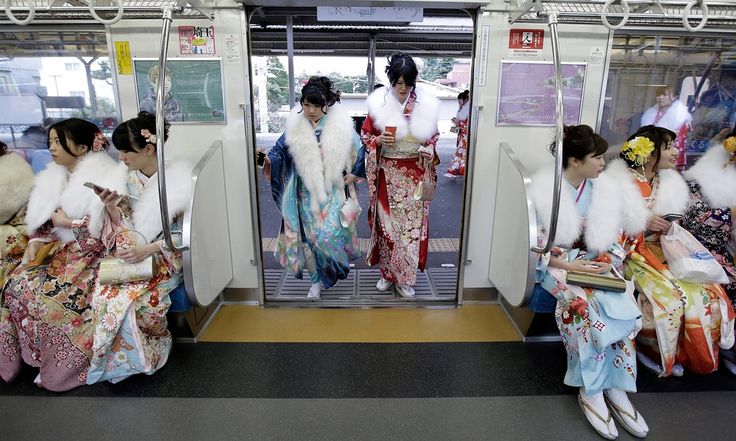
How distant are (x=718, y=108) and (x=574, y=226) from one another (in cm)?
201

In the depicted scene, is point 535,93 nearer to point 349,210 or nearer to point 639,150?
point 639,150

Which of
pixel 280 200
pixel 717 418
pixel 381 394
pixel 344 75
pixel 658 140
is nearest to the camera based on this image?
pixel 717 418

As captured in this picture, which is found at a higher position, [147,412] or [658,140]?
[658,140]

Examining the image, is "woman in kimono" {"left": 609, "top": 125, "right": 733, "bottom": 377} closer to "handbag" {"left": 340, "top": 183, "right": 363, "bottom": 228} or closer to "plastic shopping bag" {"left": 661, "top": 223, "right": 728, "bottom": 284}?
"plastic shopping bag" {"left": 661, "top": 223, "right": 728, "bottom": 284}

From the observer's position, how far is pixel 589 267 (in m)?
2.36

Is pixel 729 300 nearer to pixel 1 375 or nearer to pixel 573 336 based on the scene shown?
pixel 573 336

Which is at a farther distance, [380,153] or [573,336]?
[380,153]

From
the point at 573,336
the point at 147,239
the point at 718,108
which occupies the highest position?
the point at 718,108

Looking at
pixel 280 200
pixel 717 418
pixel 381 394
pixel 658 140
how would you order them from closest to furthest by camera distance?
pixel 717 418
pixel 381 394
pixel 658 140
pixel 280 200

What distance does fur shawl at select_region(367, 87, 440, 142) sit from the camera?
10.2 feet

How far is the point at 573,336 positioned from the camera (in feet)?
7.47

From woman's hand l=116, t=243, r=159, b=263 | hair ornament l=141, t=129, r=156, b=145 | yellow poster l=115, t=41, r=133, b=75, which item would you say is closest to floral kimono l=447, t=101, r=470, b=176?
yellow poster l=115, t=41, r=133, b=75

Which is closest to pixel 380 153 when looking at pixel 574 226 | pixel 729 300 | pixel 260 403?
pixel 574 226

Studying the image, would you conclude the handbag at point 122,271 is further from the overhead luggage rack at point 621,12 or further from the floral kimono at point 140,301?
the overhead luggage rack at point 621,12
